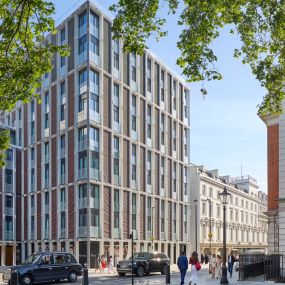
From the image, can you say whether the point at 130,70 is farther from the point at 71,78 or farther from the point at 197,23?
the point at 197,23

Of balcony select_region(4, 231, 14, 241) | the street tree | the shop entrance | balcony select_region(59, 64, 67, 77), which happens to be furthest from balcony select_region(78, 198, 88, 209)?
the street tree

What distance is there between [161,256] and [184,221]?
→ 33593mm

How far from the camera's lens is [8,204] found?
209ft

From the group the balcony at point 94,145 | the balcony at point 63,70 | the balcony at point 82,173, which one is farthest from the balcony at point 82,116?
the balcony at point 63,70

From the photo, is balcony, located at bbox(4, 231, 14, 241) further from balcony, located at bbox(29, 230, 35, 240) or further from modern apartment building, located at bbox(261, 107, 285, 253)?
modern apartment building, located at bbox(261, 107, 285, 253)

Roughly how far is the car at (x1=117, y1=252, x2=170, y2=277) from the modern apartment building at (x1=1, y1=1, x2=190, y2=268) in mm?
14051

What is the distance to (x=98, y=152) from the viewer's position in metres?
52.0

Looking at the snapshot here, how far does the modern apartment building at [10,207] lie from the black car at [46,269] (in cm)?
3414

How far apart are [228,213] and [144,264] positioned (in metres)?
54.4

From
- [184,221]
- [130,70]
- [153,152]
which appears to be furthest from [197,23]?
[184,221]

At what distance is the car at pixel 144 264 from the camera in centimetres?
3512

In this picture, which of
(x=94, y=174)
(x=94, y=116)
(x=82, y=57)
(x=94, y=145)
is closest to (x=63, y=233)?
(x=94, y=174)

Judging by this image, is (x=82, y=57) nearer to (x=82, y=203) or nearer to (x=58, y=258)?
(x=82, y=203)

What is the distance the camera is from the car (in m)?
35.1
